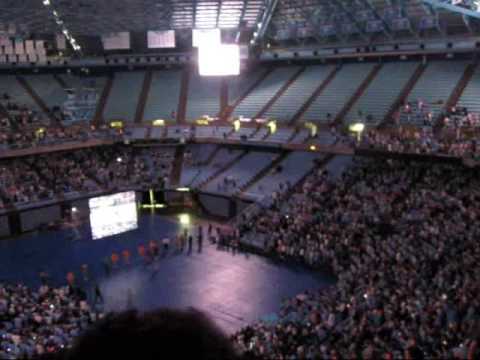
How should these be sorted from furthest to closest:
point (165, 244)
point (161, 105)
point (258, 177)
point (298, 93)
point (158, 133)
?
point (161, 105) → point (158, 133) → point (298, 93) → point (258, 177) → point (165, 244)

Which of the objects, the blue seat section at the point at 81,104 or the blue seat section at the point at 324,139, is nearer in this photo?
the blue seat section at the point at 324,139

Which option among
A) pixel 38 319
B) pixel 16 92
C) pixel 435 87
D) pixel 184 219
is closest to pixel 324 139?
pixel 435 87

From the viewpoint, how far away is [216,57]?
4256cm

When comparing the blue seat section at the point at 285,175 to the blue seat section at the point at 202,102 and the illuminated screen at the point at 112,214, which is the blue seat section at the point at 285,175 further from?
the blue seat section at the point at 202,102

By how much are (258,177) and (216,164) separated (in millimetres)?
4871

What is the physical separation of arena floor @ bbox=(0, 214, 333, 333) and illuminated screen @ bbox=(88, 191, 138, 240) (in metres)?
1.13

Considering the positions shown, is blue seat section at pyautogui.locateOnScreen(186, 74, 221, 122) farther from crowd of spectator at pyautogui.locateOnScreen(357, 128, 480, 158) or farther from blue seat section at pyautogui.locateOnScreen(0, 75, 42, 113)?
crowd of spectator at pyautogui.locateOnScreen(357, 128, 480, 158)

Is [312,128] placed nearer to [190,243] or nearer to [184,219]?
[184,219]

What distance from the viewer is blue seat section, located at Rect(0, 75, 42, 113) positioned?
46.5 m

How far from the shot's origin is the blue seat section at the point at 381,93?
38.2 meters

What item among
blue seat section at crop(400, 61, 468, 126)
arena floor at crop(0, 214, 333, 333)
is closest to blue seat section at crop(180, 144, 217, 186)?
arena floor at crop(0, 214, 333, 333)

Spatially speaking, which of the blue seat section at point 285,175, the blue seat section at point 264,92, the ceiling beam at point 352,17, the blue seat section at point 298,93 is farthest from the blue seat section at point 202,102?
the ceiling beam at point 352,17

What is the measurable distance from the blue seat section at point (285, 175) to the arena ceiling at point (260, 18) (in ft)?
33.7

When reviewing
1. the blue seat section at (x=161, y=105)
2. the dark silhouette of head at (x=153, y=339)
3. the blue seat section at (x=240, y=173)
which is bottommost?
the blue seat section at (x=240, y=173)
